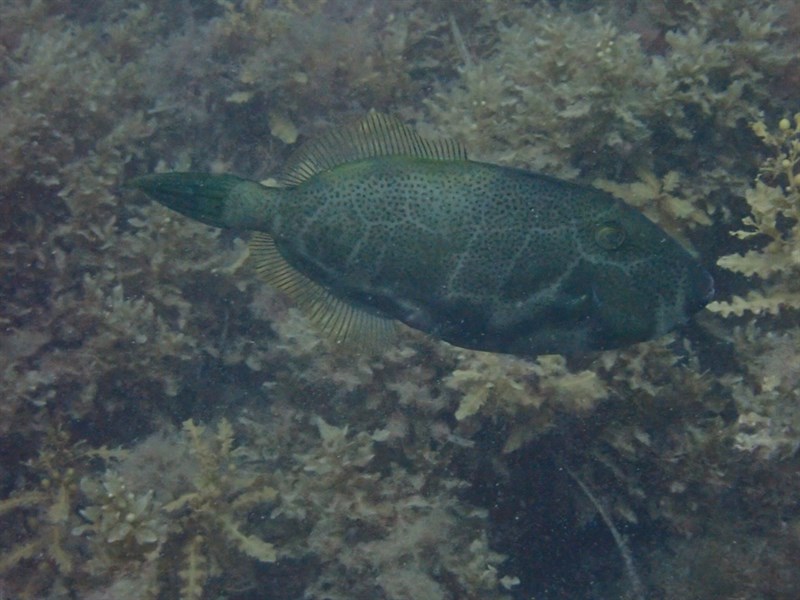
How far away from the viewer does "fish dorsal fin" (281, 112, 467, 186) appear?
2.48 meters

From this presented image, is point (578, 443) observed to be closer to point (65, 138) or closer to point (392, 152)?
point (392, 152)

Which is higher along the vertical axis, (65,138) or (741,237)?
(741,237)

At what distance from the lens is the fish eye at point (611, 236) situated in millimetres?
2217

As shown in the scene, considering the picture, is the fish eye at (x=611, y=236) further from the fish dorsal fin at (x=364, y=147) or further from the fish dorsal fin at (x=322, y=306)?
the fish dorsal fin at (x=322, y=306)

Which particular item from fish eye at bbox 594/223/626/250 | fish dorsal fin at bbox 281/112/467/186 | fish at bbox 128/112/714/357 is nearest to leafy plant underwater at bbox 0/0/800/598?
fish dorsal fin at bbox 281/112/467/186

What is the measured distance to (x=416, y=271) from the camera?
2387 mm

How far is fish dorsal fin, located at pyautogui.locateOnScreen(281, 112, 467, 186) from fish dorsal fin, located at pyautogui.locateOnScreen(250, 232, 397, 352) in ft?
1.05

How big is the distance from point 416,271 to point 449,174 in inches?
15.8

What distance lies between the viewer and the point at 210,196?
247 centimetres

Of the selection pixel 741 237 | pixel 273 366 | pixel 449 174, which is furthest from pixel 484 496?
pixel 449 174

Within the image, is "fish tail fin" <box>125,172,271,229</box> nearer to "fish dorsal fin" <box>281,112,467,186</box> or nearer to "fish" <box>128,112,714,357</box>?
"fish" <box>128,112,714,357</box>

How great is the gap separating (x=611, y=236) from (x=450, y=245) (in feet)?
1.93

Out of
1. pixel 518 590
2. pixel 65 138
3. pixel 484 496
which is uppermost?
pixel 65 138

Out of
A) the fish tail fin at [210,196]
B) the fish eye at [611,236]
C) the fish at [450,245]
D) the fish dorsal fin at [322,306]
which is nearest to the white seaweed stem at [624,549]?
the fish at [450,245]
